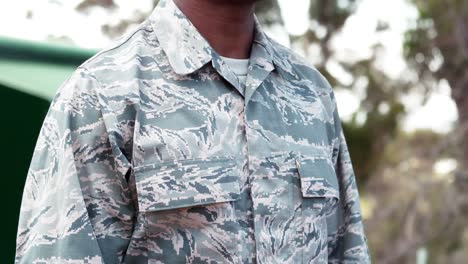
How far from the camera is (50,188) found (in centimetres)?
166

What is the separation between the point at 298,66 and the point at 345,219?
0.34 m

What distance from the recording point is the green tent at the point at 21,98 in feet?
8.09

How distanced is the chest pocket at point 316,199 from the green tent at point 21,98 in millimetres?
883

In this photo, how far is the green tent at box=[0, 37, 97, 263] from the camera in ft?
8.09

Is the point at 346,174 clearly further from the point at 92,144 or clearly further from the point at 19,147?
the point at 19,147

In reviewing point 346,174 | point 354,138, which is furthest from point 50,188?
point 354,138

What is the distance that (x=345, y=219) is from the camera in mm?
2080

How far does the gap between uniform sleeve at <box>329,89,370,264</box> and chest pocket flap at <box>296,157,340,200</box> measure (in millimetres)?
136

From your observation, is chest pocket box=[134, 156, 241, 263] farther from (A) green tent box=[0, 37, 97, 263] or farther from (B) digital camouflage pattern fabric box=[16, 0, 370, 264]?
(A) green tent box=[0, 37, 97, 263]

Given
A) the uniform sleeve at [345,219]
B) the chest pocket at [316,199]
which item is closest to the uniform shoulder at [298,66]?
the uniform sleeve at [345,219]

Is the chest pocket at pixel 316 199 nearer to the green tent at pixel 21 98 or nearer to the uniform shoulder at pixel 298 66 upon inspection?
the uniform shoulder at pixel 298 66

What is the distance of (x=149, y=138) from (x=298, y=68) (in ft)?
1.58

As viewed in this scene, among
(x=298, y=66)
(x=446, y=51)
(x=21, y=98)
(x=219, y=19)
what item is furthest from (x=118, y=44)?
(x=446, y=51)

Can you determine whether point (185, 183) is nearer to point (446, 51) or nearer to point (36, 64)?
point (36, 64)
